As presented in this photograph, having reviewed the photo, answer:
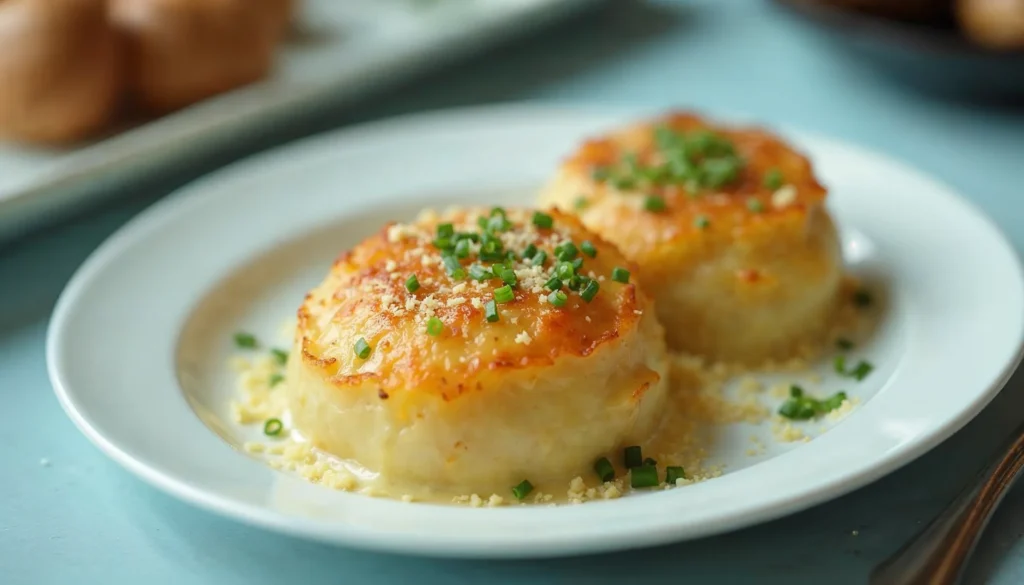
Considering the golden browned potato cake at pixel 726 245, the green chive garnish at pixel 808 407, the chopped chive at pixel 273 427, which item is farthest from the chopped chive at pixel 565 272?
the chopped chive at pixel 273 427

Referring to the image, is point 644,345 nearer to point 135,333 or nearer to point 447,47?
point 135,333

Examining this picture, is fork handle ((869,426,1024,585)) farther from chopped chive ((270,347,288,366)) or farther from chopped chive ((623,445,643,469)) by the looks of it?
chopped chive ((270,347,288,366))

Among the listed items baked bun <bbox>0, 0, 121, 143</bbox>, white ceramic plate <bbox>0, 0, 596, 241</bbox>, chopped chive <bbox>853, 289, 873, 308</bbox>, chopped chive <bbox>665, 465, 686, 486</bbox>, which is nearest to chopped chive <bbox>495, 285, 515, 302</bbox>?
chopped chive <bbox>665, 465, 686, 486</bbox>

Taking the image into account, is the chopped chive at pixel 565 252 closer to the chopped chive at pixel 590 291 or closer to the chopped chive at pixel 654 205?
the chopped chive at pixel 590 291

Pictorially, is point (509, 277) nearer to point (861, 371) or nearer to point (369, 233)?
point (861, 371)

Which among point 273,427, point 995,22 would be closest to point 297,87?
point 273,427
